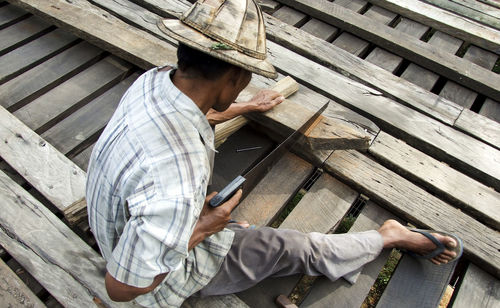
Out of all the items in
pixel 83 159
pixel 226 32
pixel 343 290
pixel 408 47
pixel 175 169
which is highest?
pixel 408 47

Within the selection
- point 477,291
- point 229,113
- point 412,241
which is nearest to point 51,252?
point 229,113

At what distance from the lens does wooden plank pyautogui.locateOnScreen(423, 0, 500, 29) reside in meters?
3.44

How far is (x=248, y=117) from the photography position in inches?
89.4

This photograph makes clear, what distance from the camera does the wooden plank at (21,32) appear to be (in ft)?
9.02

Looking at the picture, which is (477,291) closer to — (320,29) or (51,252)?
(51,252)

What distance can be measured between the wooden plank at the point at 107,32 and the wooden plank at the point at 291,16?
4.28 ft

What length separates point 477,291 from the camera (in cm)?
183

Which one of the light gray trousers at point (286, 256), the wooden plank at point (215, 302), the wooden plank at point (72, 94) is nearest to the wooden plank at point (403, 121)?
the light gray trousers at point (286, 256)

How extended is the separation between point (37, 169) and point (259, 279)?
1461 mm

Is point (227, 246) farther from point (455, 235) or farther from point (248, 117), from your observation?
point (455, 235)

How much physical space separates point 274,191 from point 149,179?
3.76ft

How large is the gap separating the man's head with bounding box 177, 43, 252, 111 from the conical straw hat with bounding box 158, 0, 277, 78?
64 mm

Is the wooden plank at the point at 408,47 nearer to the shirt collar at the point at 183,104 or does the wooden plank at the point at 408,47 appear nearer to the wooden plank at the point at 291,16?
the wooden plank at the point at 291,16

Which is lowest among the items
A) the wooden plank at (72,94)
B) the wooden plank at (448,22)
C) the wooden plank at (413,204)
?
Answer: the wooden plank at (72,94)
